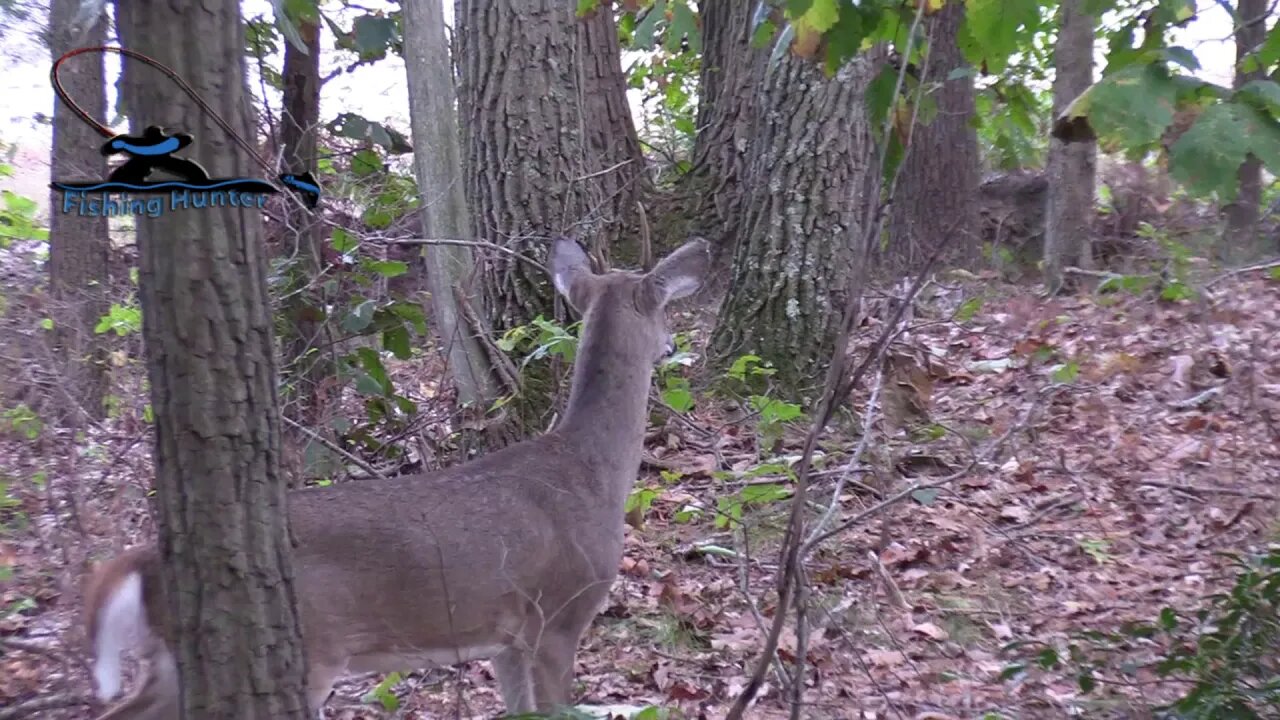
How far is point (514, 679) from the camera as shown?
409 cm

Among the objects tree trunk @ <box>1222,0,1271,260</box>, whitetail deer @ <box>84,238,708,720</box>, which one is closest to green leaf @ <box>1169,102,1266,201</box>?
whitetail deer @ <box>84,238,708,720</box>

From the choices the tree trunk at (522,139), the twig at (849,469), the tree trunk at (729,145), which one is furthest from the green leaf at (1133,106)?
the tree trunk at (729,145)

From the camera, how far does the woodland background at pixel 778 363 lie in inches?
125

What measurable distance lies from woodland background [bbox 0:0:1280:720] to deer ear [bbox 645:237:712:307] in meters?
0.40

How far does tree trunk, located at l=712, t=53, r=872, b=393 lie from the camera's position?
7.02 m

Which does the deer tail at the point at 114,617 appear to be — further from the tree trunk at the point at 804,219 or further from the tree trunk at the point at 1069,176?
the tree trunk at the point at 1069,176

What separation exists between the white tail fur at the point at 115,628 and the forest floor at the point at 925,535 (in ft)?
0.57

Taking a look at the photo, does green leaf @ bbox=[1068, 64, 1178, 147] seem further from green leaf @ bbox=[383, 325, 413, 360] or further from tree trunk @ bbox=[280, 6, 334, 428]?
green leaf @ bbox=[383, 325, 413, 360]

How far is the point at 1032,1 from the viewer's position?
2.73m

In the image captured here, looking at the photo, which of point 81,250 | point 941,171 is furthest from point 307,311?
point 941,171

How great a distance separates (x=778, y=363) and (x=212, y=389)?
5036 millimetres

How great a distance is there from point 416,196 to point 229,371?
4.50 metres

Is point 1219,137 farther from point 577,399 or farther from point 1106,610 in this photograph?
point 1106,610

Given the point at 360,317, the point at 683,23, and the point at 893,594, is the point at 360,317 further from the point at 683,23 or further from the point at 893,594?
the point at 893,594
